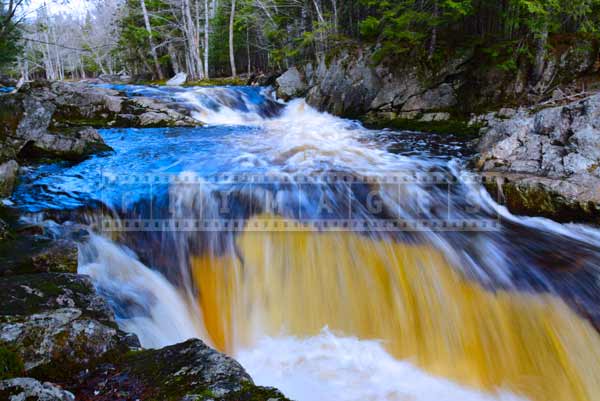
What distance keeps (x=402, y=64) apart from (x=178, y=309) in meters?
11.1

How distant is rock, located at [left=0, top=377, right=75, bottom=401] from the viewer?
1.65 metres

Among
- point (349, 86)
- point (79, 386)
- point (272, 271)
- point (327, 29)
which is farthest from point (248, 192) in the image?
point (327, 29)

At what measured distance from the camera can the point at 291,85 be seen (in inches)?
643

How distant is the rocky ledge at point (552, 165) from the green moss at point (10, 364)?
6014 millimetres

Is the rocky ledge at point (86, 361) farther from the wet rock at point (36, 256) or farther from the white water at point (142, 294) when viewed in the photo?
the white water at point (142, 294)

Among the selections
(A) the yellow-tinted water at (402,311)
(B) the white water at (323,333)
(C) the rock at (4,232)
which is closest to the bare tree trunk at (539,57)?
(B) the white water at (323,333)

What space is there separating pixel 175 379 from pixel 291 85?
51.1 feet

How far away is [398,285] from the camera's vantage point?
4.39m

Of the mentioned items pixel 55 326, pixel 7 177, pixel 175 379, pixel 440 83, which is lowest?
pixel 175 379

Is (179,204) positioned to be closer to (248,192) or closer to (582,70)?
(248,192)

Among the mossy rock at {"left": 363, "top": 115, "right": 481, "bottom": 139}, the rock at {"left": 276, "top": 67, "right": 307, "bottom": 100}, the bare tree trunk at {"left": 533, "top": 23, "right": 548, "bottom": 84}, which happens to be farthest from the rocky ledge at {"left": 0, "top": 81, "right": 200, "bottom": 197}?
the bare tree trunk at {"left": 533, "top": 23, "right": 548, "bottom": 84}

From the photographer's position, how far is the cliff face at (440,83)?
9891 millimetres

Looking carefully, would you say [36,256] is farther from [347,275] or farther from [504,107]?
[504,107]

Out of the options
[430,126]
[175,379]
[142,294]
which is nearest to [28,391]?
[175,379]
